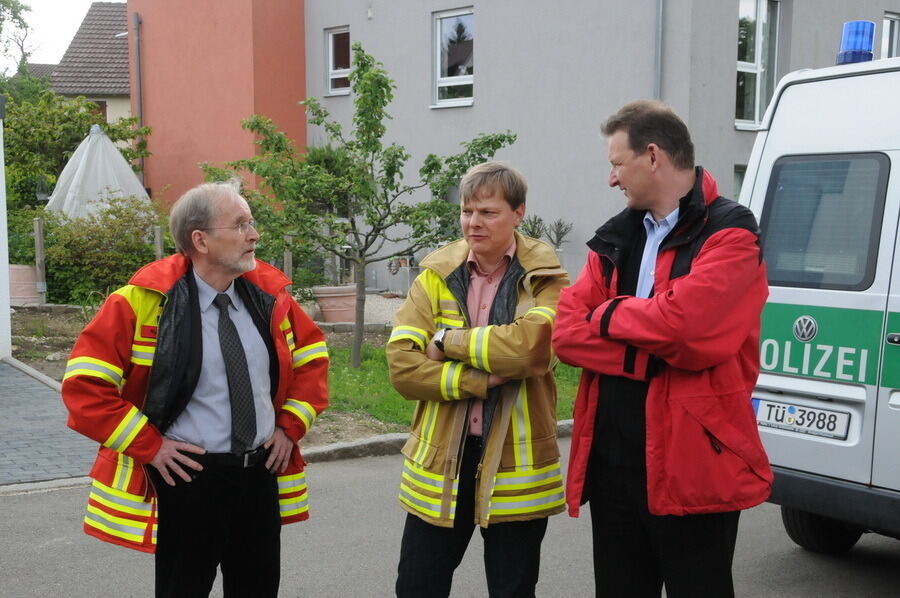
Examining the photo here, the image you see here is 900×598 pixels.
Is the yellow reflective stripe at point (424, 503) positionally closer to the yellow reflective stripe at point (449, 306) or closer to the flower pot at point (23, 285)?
the yellow reflective stripe at point (449, 306)

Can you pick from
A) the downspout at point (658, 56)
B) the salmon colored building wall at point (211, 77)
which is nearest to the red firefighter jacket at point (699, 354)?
the downspout at point (658, 56)

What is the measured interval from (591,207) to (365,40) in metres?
6.62

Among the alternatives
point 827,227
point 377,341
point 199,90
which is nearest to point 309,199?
point 377,341

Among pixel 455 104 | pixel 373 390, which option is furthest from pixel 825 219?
pixel 455 104

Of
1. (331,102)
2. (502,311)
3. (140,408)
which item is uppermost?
(331,102)

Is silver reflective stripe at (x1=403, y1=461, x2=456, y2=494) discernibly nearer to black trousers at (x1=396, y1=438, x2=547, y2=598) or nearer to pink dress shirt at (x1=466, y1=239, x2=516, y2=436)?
black trousers at (x1=396, y1=438, x2=547, y2=598)

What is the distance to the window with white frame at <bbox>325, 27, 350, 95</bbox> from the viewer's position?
20781 mm

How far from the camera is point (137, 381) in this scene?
120 inches

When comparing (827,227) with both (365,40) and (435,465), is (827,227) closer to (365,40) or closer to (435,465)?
(435,465)

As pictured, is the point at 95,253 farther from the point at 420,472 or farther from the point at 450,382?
the point at 450,382

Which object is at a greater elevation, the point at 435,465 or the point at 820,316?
the point at 820,316

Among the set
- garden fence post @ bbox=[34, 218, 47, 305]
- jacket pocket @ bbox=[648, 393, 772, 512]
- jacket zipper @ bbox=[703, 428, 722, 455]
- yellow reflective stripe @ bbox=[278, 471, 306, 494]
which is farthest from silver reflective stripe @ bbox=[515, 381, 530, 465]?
garden fence post @ bbox=[34, 218, 47, 305]

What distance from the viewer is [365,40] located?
20.1 meters

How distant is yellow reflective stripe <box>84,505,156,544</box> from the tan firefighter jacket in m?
0.86
